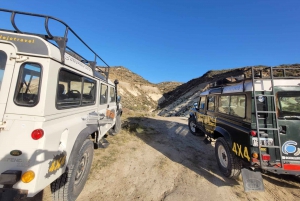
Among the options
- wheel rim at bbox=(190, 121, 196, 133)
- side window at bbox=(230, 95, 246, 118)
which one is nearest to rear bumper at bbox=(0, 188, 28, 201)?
side window at bbox=(230, 95, 246, 118)

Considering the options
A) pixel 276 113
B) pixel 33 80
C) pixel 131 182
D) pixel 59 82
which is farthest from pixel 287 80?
pixel 33 80

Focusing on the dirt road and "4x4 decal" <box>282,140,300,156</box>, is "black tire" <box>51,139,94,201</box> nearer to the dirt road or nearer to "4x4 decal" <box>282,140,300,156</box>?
the dirt road

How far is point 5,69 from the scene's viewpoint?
6.09ft

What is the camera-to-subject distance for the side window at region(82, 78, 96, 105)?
3239 millimetres

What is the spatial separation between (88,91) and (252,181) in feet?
13.4

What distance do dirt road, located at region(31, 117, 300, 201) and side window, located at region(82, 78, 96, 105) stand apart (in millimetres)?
1804

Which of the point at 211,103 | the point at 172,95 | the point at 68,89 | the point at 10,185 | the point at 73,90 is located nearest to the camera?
the point at 10,185

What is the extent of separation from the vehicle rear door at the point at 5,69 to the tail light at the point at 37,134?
0.47m

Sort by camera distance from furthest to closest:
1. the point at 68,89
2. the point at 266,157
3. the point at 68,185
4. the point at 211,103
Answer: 1. the point at 211,103
2. the point at 266,157
3. the point at 68,89
4. the point at 68,185

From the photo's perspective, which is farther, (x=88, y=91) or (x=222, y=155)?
(x=222, y=155)

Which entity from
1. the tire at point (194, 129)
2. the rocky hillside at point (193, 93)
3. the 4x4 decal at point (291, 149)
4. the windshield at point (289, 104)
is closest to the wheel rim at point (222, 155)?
the 4x4 decal at point (291, 149)

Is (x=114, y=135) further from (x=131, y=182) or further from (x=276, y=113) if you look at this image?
(x=276, y=113)

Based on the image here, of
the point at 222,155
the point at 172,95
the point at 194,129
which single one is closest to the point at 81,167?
the point at 222,155

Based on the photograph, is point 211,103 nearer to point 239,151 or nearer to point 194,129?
point 239,151
